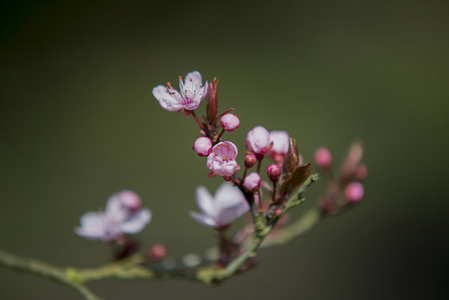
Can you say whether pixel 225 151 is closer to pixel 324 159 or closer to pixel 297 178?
pixel 297 178

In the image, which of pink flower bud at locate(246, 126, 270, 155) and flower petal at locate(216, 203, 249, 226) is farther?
flower petal at locate(216, 203, 249, 226)

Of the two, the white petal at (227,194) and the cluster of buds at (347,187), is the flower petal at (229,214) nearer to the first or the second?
the white petal at (227,194)

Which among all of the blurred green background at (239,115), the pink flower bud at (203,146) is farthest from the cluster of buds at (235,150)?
the blurred green background at (239,115)

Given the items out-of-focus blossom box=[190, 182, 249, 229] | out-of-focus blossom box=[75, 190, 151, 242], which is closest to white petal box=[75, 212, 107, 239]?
out-of-focus blossom box=[75, 190, 151, 242]

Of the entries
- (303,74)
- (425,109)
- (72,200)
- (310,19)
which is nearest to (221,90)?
(303,74)

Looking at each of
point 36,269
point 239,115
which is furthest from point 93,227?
point 239,115

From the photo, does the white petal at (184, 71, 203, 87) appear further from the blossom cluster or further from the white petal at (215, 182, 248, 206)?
the white petal at (215, 182, 248, 206)
